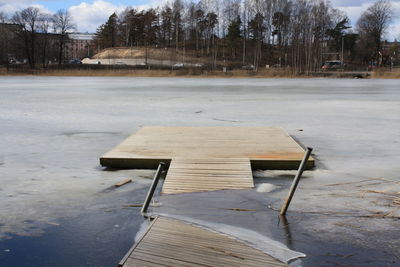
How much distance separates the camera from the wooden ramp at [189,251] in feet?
8.86

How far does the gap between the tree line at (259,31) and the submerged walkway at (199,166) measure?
63674 mm

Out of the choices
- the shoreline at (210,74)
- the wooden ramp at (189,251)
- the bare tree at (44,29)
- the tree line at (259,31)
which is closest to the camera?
the wooden ramp at (189,251)

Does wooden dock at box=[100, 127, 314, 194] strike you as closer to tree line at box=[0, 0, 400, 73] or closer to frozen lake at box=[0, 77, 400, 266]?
frozen lake at box=[0, 77, 400, 266]

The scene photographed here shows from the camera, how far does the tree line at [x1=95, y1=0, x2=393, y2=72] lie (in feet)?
241

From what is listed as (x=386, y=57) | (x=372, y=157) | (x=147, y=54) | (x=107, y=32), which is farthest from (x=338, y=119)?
(x=107, y=32)

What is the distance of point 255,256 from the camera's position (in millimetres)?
2830

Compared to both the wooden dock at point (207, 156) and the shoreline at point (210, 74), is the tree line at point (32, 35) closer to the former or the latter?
the shoreline at point (210, 74)

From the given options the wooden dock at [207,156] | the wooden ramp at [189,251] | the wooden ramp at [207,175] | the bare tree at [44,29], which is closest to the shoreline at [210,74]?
the bare tree at [44,29]

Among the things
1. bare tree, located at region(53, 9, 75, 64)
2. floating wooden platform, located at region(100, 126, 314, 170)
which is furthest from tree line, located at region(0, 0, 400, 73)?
floating wooden platform, located at region(100, 126, 314, 170)

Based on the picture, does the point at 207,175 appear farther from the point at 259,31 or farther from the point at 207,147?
the point at 259,31

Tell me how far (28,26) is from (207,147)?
267 feet

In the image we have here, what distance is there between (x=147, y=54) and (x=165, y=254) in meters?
82.4

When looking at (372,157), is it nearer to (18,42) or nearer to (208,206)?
(208,206)

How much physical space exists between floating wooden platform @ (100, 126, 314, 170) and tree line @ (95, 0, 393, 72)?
207 feet
